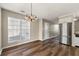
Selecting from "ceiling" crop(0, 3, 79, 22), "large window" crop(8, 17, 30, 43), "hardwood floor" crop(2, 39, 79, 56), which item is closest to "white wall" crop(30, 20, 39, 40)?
"large window" crop(8, 17, 30, 43)

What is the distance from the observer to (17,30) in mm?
6105

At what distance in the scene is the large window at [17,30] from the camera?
5.42 metres

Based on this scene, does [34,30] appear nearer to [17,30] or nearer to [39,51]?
[17,30]

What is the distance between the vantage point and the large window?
5.42m

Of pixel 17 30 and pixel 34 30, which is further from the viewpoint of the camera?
pixel 34 30

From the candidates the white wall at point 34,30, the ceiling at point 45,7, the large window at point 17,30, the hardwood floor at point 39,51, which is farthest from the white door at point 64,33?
the large window at point 17,30

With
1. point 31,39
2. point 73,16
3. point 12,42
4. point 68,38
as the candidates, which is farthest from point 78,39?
point 12,42

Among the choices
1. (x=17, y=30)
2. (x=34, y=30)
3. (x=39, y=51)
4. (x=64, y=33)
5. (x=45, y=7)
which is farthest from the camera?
(x=34, y=30)

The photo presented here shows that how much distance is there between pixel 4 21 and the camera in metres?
4.79

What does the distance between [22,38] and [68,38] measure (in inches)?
148

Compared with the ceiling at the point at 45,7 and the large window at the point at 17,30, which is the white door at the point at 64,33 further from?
the large window at the point at 17,30

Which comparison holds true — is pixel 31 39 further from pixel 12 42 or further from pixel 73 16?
pixel 73 16

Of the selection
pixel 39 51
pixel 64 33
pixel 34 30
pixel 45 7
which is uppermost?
pixel 45 7

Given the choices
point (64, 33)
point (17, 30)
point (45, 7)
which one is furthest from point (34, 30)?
point (45, 7)
